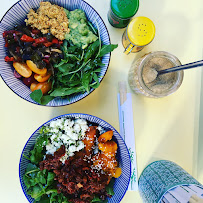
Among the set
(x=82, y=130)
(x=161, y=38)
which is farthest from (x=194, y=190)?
(x=161, y=38)

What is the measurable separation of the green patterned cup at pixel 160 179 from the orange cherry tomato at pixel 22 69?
69cm

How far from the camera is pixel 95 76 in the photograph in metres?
0.85

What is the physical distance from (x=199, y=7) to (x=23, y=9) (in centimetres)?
86

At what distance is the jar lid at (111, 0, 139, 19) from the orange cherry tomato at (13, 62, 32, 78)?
1.45ft

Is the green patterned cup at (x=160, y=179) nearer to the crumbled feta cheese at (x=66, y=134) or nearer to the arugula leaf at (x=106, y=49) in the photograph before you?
the crumbled feta cheese at (x=66, y=134)

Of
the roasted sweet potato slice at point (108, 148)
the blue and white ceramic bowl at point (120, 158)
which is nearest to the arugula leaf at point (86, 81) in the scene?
the blue and white ceramic bowl at point (120, 158)

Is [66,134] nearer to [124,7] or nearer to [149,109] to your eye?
[149,109]

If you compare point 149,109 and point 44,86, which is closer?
point 44,86

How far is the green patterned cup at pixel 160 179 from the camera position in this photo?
2.72 feet

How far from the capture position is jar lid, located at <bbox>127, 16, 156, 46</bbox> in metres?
0.94

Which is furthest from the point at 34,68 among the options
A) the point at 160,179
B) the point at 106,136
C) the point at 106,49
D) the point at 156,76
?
the point at 160,179

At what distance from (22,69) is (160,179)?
72 cm

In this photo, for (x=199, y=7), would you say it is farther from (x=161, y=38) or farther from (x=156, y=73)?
(x=156, y=73)

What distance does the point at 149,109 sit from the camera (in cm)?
109
